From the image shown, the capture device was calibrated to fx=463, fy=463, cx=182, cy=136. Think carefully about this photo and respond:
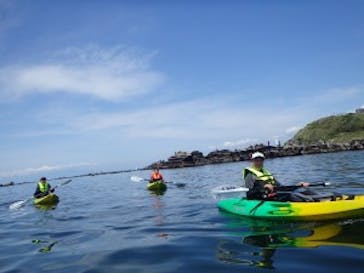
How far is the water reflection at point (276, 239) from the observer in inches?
405

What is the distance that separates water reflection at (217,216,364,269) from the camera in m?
10.3

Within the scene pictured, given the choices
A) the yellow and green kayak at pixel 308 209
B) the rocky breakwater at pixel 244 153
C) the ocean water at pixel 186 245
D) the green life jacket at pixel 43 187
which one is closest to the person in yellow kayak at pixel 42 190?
the green life jacket at pixel 43 187

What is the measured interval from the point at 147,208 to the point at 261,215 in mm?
9074

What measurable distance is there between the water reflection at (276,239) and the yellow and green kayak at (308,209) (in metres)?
0.27

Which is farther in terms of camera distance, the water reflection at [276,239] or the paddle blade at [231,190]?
the paddle blade at [231,190]

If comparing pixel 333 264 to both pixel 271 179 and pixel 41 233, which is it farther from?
pixel 41 233

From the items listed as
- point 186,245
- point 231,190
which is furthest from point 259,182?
point 186,245

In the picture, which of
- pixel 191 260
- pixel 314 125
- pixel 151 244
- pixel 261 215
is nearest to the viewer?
pixel 191 260

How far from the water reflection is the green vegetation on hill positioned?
11759 cm

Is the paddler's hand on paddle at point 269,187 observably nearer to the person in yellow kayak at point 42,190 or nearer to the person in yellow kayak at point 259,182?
the person in yellow kayak at point 259,182

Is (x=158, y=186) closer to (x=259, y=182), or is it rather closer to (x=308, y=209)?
(x=259, y=182)

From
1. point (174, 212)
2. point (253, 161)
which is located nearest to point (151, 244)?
point (253, 161)

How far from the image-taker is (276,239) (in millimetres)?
12055

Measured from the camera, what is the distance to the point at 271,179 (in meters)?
16.6
